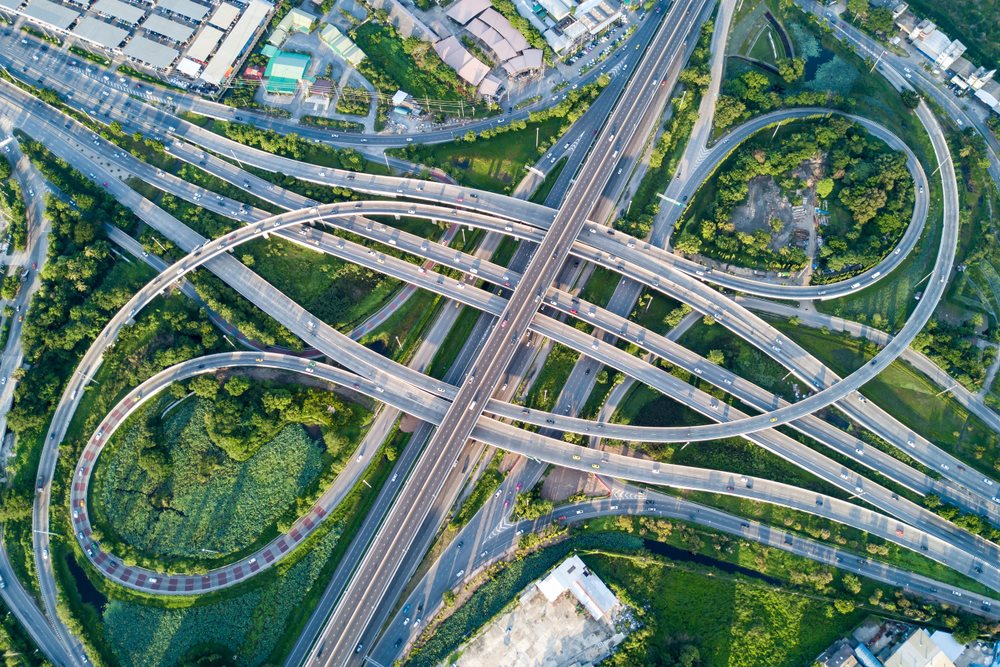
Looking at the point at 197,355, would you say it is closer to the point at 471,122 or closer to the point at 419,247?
the point at 419,247

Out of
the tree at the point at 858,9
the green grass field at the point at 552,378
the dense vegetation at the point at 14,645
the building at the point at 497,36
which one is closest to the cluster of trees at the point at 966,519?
the green grass field at the point at 552,378

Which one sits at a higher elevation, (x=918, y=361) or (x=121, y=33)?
(x=918, y=361)

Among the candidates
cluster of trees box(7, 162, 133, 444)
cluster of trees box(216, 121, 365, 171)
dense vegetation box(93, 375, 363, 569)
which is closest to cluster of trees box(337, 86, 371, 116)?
cluster of trees box(216, 121, 365, 171)

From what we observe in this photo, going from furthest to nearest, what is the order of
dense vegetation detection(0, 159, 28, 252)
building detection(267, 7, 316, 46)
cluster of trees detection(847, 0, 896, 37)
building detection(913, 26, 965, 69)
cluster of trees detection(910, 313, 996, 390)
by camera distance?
building detection(267, 7, 316, 46), cluster of trees detection(847, 0, 896, 37), building detection(913, 26, 965, 69), dense vegetation detection(0, 159, 28, 252), cluster of trees detection(910, 313, 996, 390)

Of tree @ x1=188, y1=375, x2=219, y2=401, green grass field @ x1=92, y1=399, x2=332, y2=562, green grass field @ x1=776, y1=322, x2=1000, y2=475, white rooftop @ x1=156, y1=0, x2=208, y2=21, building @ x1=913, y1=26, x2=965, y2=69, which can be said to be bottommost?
green grass field @ x1=92, y1=399, x2=332, y2=562

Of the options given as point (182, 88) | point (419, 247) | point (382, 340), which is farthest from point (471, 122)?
point (182, 88)

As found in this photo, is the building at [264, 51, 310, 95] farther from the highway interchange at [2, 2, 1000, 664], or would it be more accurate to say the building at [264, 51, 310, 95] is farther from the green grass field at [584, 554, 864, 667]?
the green grass field at [584, 554, 864, 667]
